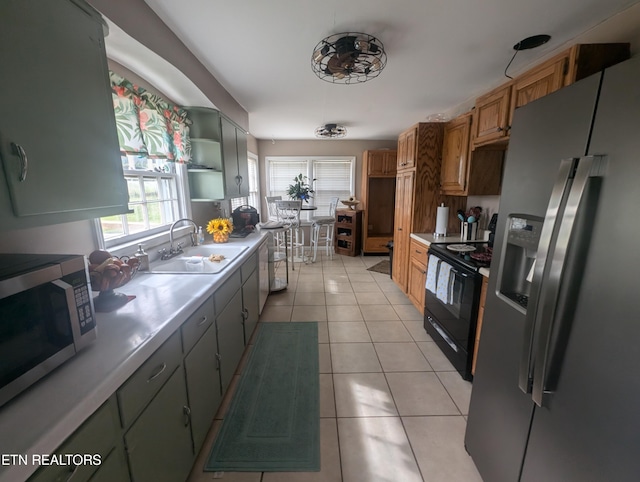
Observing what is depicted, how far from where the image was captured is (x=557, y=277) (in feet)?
2.71

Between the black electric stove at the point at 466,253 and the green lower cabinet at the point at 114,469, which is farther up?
the black electric stove at the point at 466,253

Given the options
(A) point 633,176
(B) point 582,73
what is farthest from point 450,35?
(A) point 633,176

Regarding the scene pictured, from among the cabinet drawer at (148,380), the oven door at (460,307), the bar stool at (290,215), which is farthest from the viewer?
the bar stool at (290,215)

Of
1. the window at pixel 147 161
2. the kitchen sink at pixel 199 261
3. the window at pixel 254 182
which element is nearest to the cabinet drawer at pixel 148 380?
the kitchen sink at pixel 199 261

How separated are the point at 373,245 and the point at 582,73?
4.21m

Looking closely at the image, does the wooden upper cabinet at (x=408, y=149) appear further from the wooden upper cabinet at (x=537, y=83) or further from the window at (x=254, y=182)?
the window at (x=254, y=182)

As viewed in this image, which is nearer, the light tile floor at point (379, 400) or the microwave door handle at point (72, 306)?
the microwave door handle at point (72, 306)

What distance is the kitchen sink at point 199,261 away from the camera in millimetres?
1890

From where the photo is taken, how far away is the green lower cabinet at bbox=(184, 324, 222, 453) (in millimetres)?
1288

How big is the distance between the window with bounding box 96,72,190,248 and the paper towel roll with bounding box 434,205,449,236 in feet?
8.71

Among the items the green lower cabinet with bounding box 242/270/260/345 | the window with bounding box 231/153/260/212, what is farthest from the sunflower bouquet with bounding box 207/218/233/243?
the window with bounding box 231/153/260/212

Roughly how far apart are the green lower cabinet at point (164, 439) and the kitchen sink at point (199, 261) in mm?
741

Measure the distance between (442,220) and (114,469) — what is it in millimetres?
3018

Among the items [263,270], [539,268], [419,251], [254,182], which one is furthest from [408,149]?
[254,182]
